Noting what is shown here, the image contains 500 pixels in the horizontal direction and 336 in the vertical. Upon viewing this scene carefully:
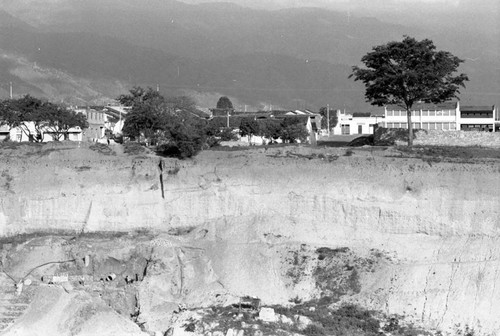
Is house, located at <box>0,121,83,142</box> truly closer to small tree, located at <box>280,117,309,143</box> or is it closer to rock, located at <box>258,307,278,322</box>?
small tree, located at <box>280,117,309,143</box>

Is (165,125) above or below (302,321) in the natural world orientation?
above

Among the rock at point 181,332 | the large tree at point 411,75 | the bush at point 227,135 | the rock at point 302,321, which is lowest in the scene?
the rock at point 181,332

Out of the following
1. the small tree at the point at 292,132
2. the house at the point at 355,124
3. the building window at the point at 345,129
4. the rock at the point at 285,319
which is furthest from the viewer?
the building window at the point at 345,129

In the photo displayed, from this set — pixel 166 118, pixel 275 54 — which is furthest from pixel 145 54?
pixel 166 118

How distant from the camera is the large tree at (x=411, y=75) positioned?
145 ft

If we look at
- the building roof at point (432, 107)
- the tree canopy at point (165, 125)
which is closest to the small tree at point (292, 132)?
the building roof at point (432, 107)

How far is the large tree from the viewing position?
4434 cm

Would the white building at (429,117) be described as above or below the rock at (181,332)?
above

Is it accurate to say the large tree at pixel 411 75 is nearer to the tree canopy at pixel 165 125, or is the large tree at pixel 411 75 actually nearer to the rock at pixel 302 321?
the tree canopy at pixel 165 125

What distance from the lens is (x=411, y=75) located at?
144 ft

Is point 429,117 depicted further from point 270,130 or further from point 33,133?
point 33,133

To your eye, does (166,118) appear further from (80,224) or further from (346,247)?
(346,247)

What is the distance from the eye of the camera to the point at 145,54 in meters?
127

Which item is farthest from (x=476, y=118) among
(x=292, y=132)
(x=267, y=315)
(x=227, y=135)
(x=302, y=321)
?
(x=267, y=315)
